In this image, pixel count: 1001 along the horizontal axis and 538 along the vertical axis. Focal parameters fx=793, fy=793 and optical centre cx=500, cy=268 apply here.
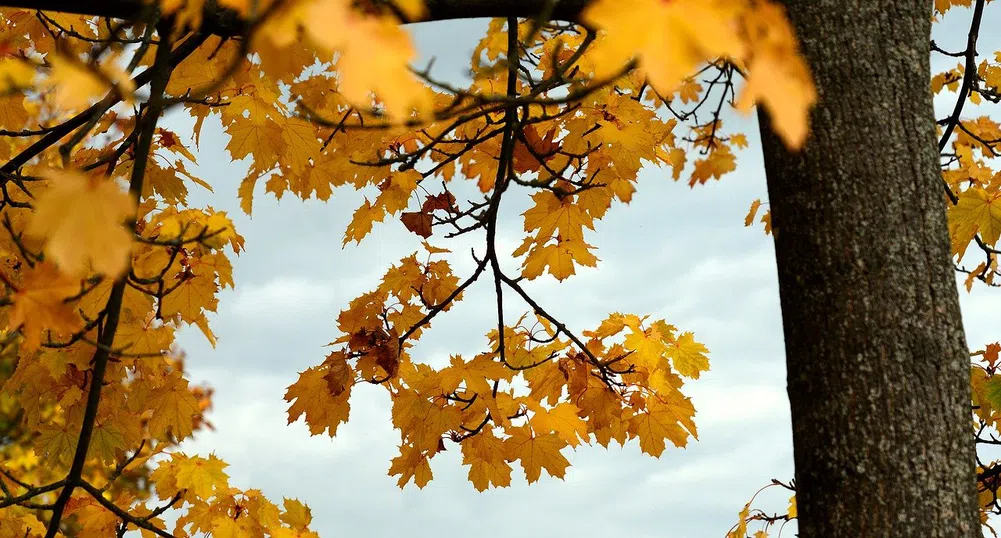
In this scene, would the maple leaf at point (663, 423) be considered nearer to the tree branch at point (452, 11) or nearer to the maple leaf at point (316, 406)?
the maple leaf at point (316, 406)

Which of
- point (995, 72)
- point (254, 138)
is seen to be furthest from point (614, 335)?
point (995, 72)

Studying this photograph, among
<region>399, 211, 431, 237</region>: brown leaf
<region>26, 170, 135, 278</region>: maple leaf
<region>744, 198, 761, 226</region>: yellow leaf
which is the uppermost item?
<region>744, 198, 761, 226</region>: yellow leaf

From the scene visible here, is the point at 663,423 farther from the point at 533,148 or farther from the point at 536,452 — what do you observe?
the point at 533,148

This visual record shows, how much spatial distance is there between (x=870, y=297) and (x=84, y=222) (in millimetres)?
1749

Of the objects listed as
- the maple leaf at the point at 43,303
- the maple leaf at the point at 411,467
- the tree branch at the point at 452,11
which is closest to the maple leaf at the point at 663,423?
the maple leaf at the point at 411,467

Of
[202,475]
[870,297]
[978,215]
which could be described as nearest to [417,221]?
[202,475]

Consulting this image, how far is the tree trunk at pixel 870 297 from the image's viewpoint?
1.90 m

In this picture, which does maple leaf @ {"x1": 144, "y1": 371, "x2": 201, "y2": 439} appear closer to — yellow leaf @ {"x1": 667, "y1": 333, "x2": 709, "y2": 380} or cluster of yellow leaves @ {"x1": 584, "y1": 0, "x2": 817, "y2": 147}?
yellow leaf @ {"x1": 667, "y1": 333, "x2": 709, "y2": 380}

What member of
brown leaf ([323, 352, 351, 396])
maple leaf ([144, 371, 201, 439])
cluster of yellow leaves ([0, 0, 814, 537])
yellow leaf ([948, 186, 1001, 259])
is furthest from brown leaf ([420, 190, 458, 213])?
yellow leaf ([948, 186, 1001, 259])

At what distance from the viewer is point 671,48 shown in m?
1.03

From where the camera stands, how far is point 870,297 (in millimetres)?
1985

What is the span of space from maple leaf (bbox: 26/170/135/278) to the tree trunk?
1.60m

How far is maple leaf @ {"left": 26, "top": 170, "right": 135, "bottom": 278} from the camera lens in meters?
1.21

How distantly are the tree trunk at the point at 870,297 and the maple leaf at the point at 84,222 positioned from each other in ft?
5.25
